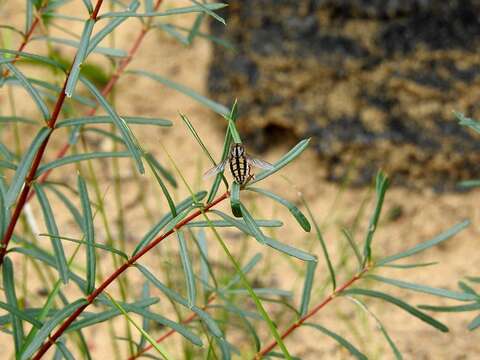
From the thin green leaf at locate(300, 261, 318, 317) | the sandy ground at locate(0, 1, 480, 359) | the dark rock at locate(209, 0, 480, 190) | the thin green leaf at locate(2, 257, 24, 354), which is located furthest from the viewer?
→ the dark rock at locate(209, 0, 480, 190)

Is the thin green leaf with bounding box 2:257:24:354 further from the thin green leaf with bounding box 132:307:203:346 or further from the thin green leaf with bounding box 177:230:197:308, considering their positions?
the thin green leaf with bounding box 177:230:197:308

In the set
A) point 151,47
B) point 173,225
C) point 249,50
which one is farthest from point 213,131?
point 173,225

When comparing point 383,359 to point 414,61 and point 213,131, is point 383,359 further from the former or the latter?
point 213,131

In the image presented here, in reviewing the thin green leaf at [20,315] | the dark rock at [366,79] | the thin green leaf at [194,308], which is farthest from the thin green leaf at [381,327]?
the dark rock at [366,79]

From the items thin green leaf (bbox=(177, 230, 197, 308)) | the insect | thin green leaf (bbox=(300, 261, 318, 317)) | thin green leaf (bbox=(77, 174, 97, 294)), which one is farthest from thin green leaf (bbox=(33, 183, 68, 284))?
thin green leaf (bbox=(300, 261, 318, 317))

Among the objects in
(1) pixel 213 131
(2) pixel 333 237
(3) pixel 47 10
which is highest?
(1) pixel 213 131

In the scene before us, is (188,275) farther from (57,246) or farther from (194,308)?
(57,246)
